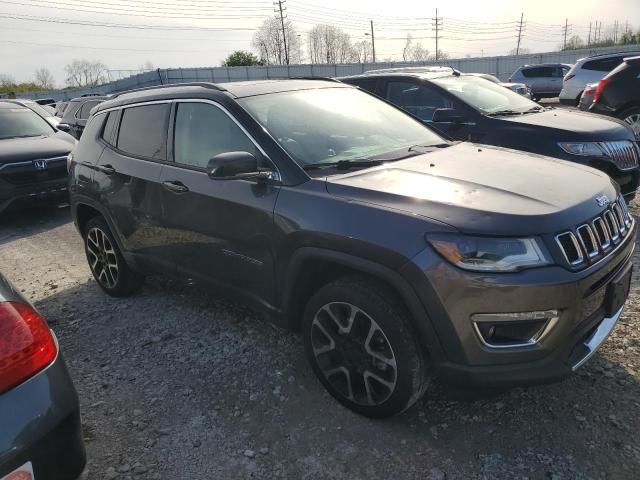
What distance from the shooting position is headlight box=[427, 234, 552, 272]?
2.19 metres

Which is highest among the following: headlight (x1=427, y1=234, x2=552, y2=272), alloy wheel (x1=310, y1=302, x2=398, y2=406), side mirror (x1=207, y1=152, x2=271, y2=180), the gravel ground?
side mirror (x1=207, y1=152, x2=271, y2=180)

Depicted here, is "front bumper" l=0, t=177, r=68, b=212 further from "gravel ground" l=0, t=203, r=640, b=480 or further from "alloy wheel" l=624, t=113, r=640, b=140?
"alloy wheel" l=624, t=113, r=640, b=140

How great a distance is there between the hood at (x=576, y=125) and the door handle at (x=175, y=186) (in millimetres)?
3748

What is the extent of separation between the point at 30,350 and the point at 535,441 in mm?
2280

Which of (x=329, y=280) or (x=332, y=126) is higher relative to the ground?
(x=332, y=126)

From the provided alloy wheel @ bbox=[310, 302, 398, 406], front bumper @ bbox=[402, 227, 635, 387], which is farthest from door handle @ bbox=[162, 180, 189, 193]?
front bumper @ bbox=[402, 227, 635, 387]

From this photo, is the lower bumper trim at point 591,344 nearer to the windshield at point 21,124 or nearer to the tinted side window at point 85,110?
the windshield at point 21,124

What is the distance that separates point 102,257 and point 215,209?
1.93 meters

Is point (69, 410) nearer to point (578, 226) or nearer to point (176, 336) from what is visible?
point (176, 336)

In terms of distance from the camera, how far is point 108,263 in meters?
4.55

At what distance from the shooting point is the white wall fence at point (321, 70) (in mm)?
35812

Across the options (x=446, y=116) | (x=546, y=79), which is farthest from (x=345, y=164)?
(x=546, y=79)

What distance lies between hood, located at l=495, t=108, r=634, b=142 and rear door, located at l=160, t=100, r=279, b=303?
11.7 ft

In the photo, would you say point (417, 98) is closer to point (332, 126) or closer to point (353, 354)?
point (332, 126)
